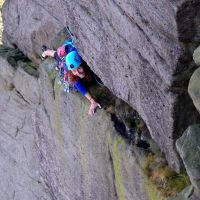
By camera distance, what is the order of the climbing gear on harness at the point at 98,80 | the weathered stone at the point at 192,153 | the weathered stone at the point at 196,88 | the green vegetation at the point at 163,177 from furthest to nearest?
the climbing gear on harness at the point at 98,80 → the green vegetation at the point at 163,177 → the weathered stone at the point at 192,153 → the weathered stone at the point at 196,88

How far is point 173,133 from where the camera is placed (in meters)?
9.30

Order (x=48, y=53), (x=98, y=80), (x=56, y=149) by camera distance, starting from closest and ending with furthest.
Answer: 1. (x=98, y=80)
2. (x=48, y=53)
3. (x=56, y=149)

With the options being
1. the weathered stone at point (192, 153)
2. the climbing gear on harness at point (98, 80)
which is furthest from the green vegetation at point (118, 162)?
the weathered stone at point (192, 153)

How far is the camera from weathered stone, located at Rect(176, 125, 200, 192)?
7641 mm

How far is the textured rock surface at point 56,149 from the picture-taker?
443 inches

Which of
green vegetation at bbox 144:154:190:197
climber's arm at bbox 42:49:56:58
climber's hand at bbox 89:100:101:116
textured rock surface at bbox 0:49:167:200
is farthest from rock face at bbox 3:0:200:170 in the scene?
climber's arm at bbox 42:49:56:58

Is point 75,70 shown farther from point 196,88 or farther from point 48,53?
point 196,88

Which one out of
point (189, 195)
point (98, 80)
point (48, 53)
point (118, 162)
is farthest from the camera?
point (48, 53)

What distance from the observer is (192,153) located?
770 cm

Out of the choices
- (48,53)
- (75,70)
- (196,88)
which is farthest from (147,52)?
(48,53)

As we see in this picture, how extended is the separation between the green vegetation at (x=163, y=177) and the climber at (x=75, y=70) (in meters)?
2.05

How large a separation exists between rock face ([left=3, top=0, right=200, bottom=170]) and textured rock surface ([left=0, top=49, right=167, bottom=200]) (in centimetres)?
102

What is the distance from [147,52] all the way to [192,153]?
6.47ft

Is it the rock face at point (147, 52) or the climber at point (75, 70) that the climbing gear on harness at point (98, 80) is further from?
the rock face at point (147, 52)
